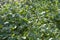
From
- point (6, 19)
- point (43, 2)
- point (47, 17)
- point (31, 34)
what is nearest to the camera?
point (31, 34)

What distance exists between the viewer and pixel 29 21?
13.2 ft

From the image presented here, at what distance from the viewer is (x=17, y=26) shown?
3992mm

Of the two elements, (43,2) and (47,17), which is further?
(43,2)

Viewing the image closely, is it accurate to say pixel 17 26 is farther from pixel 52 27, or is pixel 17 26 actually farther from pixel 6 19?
pixel 52 27

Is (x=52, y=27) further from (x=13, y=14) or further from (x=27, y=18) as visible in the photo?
(x=13, y=14)

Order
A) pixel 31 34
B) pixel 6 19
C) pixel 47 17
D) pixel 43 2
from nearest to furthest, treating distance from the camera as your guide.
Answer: pixel 31 34, pixel 6 19, pixel 47 17, pixel 43 2

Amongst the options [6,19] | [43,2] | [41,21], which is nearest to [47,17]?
[41,21]

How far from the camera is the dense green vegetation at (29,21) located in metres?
3.84

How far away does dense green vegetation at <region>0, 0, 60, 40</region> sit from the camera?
3.84 metres

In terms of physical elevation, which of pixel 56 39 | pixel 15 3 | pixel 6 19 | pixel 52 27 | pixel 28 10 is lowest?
pixel 56 39

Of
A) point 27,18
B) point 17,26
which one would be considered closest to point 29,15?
point 27,18

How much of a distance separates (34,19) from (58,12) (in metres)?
0.69

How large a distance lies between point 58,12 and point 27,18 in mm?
829

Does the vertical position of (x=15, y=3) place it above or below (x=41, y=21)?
above
